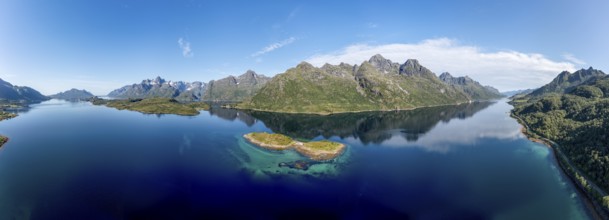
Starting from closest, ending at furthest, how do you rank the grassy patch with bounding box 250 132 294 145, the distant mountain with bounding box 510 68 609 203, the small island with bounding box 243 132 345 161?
the distant mountain with bounding box 510 68 609 203
the small island with bounding box 243 132 345 161
the grassy patch with bounding box 250 132 294 145

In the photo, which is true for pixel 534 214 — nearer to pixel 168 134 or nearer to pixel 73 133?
pixel 168 134

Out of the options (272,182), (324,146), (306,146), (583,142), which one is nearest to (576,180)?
(583,142)

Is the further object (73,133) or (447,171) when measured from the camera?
(73,133)

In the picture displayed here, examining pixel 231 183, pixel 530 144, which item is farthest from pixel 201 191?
pixel 530 144

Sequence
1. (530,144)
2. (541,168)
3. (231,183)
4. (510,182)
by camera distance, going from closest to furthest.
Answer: (231,183) → (510,182) → (541,168) → (530,144)

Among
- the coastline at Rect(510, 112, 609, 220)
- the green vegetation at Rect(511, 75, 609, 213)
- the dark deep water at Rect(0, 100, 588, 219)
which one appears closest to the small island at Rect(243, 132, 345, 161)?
the dark deep water at Rect(0, 100, 588, 219)

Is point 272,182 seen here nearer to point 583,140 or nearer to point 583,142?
point 583,142

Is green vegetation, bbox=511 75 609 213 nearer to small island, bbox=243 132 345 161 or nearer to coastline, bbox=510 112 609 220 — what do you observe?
coastline, bbox=510 112 609 220
